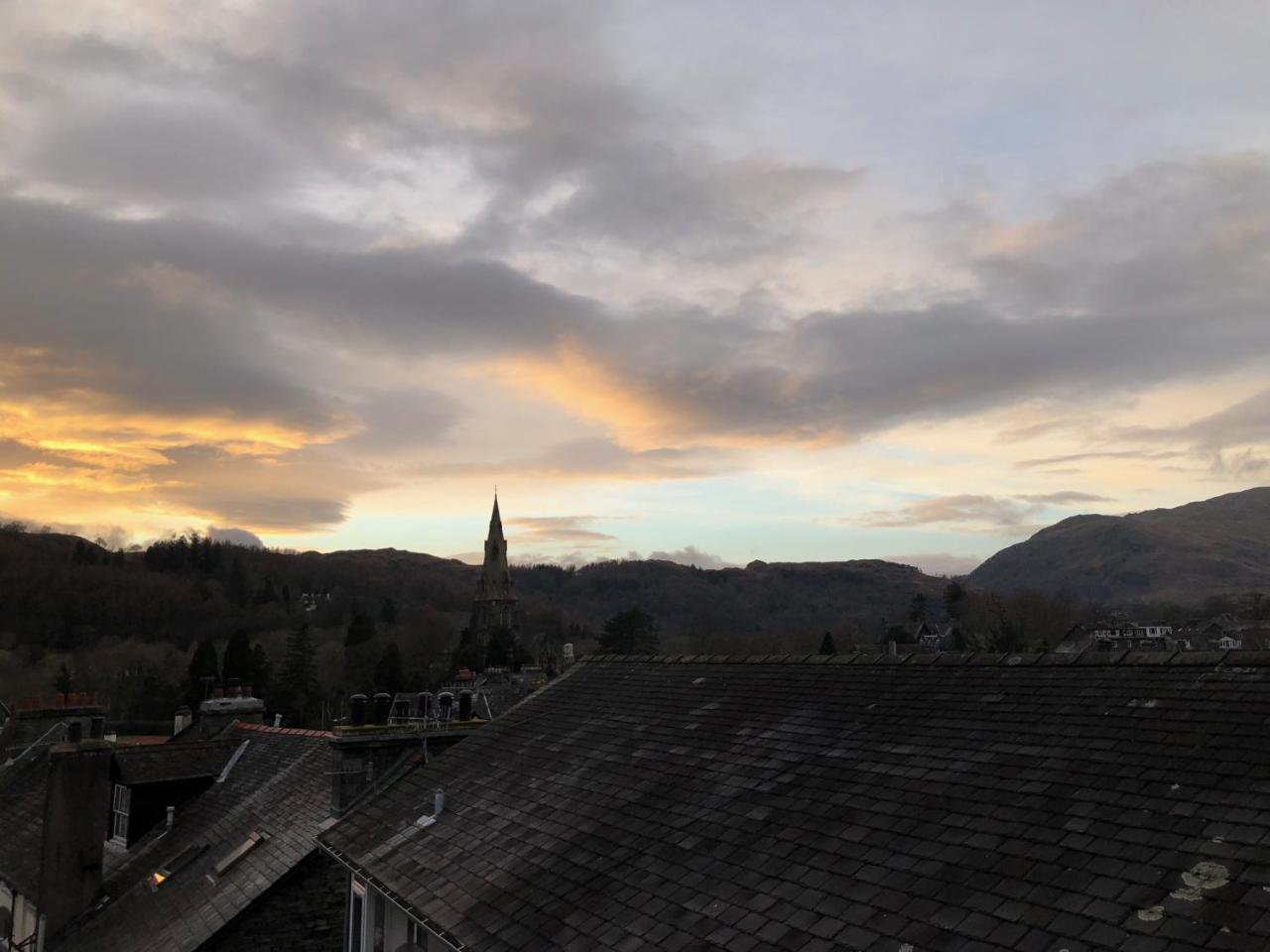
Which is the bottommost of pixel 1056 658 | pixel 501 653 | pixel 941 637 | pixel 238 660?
pixel 941 637

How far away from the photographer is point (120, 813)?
78.3 feet

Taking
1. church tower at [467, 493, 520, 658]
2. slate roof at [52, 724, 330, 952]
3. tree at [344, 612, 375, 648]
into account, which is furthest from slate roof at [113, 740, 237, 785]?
church tower at [467, 493, 520, 658]

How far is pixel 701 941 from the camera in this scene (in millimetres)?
8266

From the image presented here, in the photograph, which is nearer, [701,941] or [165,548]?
[701,941]

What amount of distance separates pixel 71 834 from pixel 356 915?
950 cm

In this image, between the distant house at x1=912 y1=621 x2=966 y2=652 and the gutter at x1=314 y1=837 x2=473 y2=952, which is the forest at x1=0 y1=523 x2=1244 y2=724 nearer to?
the distant house at x1=912 y1=621 x2=966 y2=652

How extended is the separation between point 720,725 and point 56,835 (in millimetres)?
16334

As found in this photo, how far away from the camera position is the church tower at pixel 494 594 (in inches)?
6516

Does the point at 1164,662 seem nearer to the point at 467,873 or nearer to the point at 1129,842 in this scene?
the point at 1129,842

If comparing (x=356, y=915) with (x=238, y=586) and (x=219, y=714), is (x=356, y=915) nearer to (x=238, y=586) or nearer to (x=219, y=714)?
(x=219, y=714)

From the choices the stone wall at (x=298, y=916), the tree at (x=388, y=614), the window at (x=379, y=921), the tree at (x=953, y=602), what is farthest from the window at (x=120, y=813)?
the tree at (x=953, y=602)

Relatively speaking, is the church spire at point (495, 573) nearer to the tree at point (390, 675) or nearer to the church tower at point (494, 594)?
the church tower at point (494, 594)

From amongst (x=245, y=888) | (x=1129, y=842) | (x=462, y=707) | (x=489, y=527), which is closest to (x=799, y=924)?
(x=1129, y=842)

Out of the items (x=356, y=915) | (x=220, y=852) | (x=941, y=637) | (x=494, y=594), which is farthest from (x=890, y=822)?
(x=494, y=594)
